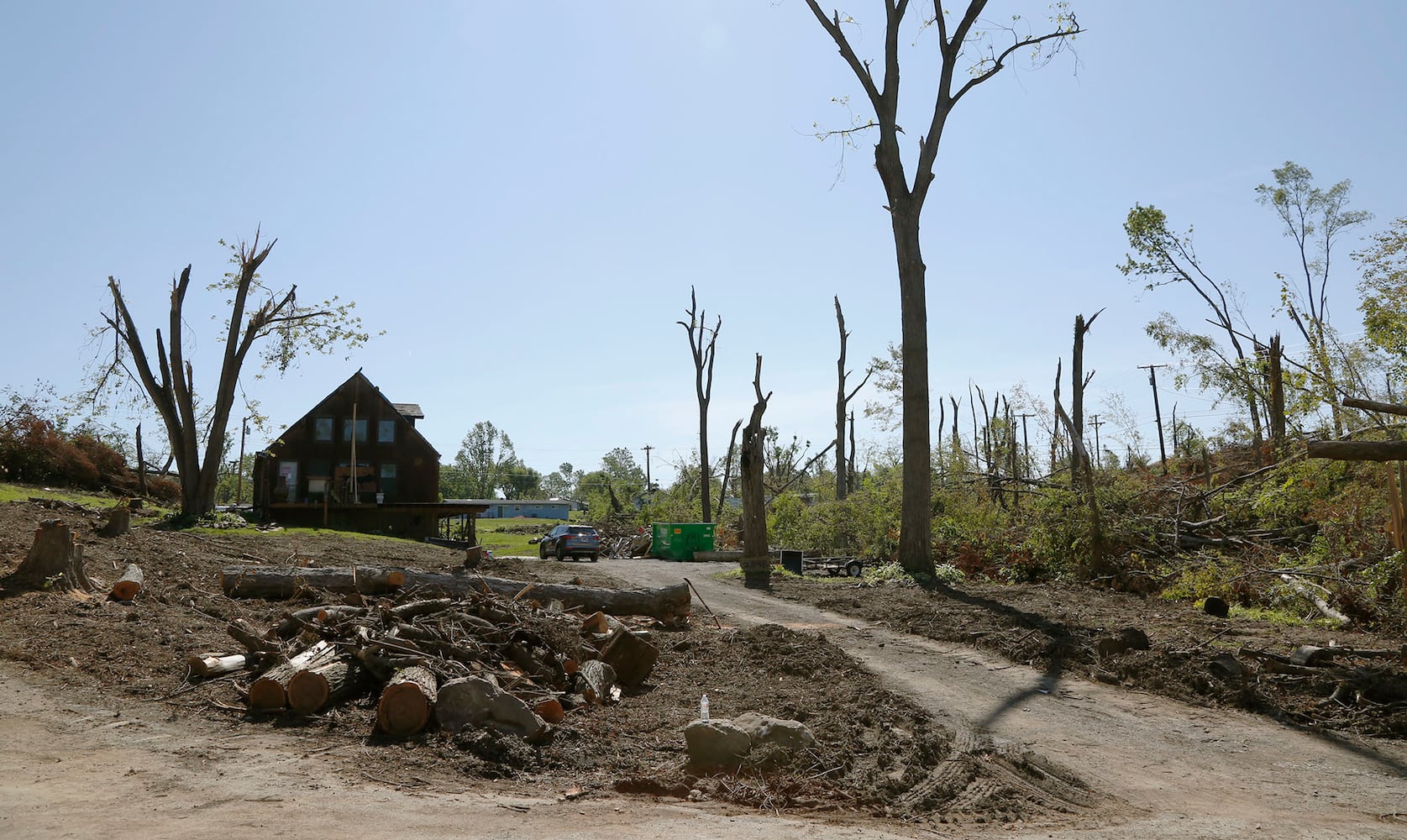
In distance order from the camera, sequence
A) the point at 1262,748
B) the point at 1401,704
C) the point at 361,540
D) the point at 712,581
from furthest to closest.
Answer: the point at 361,540 → the point at 712,581 → the point at 1401,704 → the point at 1262,748

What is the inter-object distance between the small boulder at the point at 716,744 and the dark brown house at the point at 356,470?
36.2m

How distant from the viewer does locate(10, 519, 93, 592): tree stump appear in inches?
415

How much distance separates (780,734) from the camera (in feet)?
21.2

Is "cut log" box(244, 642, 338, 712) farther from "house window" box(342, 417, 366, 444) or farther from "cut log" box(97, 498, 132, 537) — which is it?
"house window" box(342, 417, 366, 444)

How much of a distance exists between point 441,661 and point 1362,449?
27.5 ft

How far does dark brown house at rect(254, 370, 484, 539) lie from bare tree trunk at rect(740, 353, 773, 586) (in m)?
21.5

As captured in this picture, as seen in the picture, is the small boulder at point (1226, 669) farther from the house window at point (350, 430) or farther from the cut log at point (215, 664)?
the house window at point (350, 430)

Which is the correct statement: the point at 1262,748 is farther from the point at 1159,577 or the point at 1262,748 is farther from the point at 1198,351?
the point at 1198,351

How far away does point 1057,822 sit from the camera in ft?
17.5

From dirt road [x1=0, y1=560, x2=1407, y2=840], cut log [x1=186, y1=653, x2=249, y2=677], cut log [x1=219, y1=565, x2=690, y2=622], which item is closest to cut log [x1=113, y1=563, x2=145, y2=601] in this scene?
cut log [x1=219, y1=565, x2=690, y2=622]

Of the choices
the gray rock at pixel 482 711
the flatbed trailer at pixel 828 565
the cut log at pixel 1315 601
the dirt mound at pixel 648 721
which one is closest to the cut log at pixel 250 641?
the dirt mound at pixel 648 721

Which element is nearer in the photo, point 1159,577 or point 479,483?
point 1159,577

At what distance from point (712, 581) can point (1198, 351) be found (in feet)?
60.0

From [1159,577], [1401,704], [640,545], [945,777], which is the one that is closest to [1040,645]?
[1401,704]
